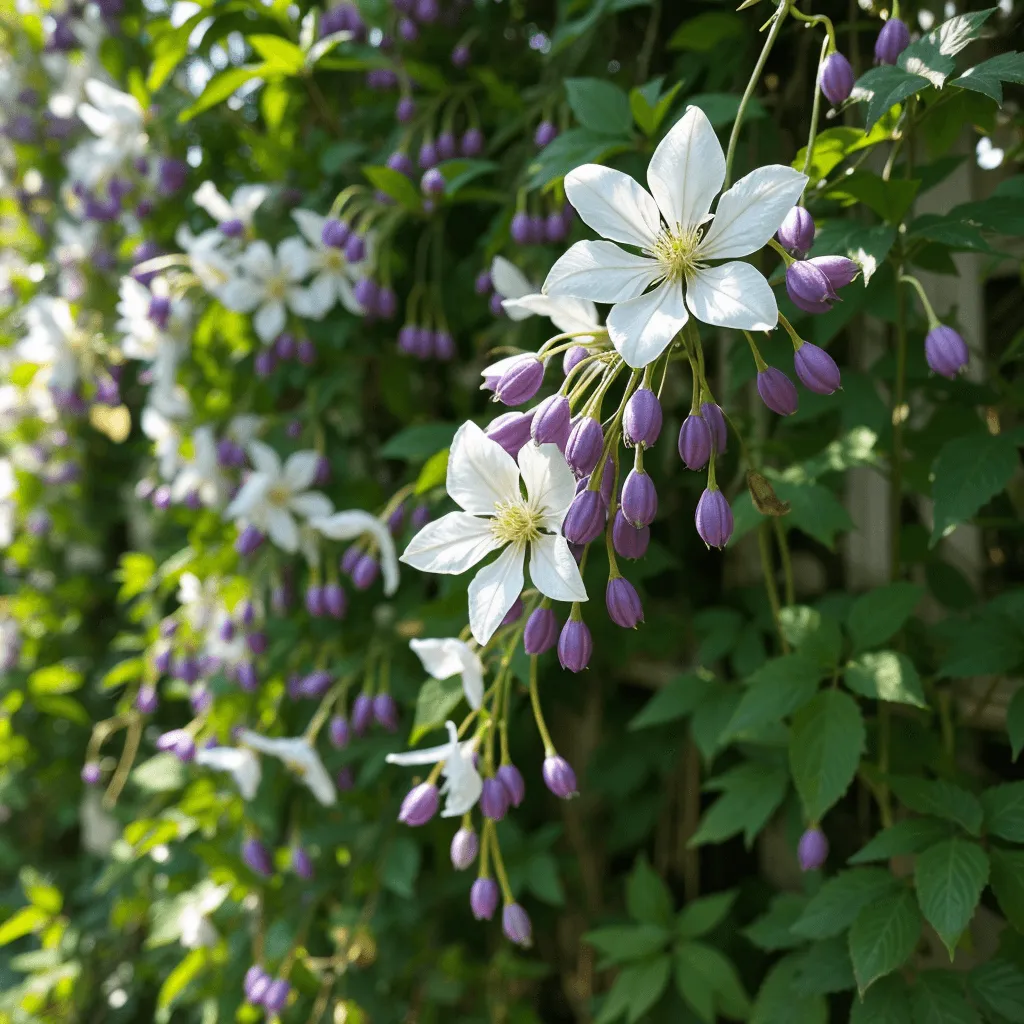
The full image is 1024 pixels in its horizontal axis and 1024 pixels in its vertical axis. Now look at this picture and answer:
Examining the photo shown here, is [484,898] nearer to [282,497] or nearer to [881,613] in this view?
[881,613]

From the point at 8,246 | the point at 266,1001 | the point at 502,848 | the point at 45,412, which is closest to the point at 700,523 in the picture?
the point at 502,848

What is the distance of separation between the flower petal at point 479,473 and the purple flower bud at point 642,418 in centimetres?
14

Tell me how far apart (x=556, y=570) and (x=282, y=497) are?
87 centimetres

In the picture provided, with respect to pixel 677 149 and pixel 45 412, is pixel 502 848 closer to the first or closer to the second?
pixel 677 149

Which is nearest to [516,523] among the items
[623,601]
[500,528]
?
[500,528]

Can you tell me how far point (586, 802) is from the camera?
1.75 m

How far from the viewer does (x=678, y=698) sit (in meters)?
Answer: 1.25

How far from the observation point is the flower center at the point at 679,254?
28.3 inches

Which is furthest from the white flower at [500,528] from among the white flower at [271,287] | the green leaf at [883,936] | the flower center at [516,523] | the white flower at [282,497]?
the white flower at [271,287]

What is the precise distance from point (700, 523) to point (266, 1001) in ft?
3.48

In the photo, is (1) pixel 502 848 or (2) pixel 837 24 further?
(1) pixel 502 848

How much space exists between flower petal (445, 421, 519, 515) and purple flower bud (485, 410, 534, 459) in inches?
0.8

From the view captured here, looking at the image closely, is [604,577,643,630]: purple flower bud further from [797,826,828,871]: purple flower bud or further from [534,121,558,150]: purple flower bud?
[534,121,558,150]: purple flower bud

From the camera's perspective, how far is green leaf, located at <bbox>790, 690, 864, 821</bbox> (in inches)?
36.3
